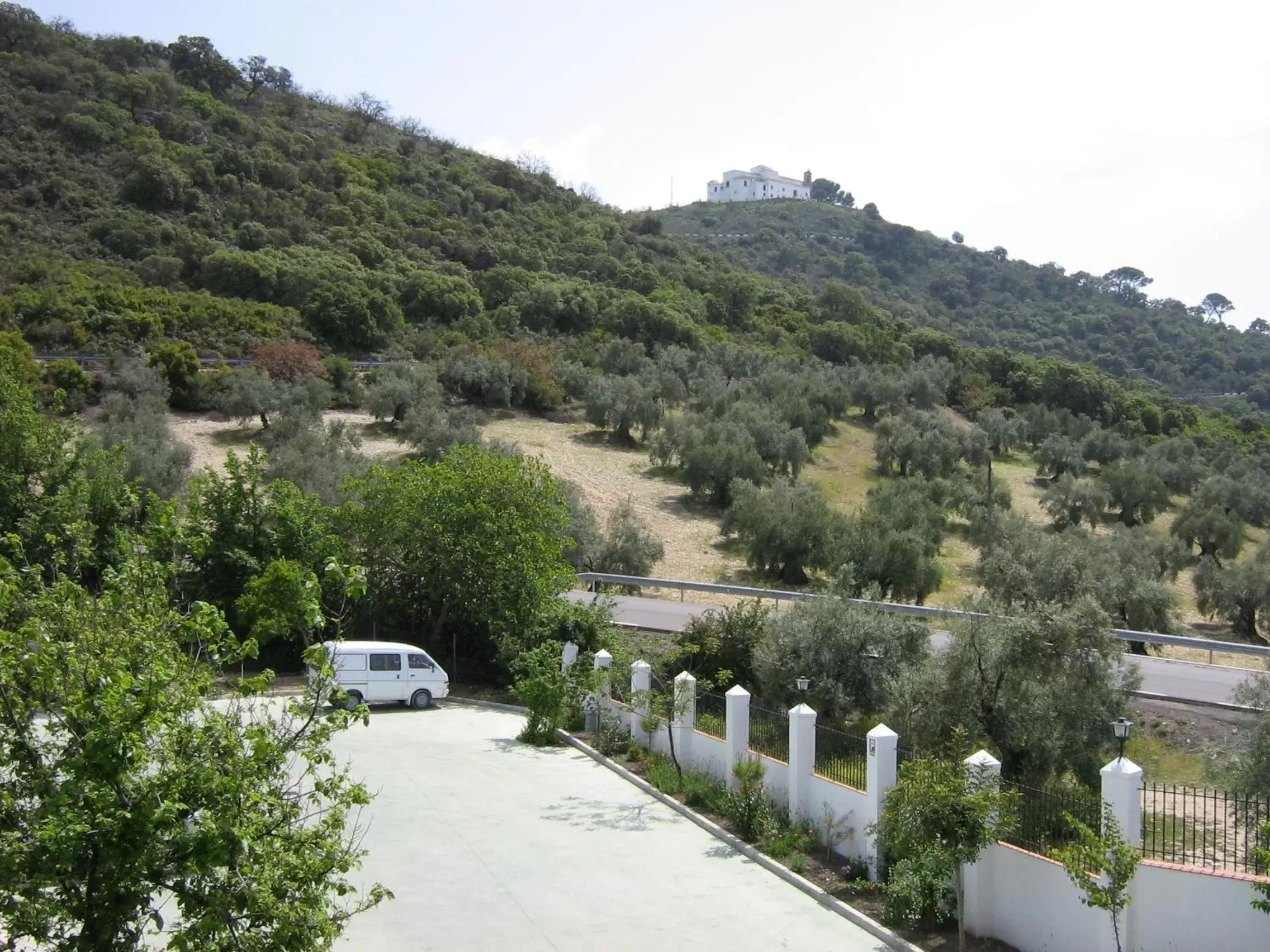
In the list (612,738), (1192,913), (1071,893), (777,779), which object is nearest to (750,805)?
(777,779)

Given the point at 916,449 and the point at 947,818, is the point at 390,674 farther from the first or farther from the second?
the point at 916,449

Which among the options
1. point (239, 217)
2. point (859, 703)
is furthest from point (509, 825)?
point (239, 217)

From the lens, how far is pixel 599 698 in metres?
21.8

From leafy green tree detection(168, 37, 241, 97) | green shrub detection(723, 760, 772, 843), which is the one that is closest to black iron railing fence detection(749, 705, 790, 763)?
green shrub detection(723, 760, 772, 843)

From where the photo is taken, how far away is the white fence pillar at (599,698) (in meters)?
21.3

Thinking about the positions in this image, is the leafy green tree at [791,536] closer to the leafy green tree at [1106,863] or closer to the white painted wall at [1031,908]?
the white painted wall at [1031,908]

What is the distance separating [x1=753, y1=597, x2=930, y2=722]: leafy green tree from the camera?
19609mm

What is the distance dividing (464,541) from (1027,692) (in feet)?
44.4

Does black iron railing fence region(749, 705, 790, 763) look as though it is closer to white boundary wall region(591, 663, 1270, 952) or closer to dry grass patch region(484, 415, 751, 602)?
white boundary wall region(591, 663, 1270, 952)

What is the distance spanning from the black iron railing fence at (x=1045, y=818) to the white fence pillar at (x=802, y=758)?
10.1ft

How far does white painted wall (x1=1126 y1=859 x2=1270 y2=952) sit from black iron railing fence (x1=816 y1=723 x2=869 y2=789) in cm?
388

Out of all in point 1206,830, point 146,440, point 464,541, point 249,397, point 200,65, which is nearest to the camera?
point 1206,830

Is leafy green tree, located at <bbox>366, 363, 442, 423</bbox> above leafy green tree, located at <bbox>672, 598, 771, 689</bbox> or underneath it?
above

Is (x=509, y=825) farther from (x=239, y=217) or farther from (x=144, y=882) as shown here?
(x=239, y=217)
